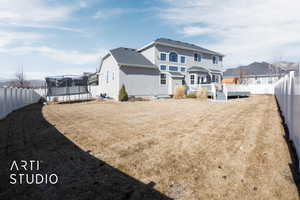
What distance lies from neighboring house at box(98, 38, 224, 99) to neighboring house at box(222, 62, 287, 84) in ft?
49.5

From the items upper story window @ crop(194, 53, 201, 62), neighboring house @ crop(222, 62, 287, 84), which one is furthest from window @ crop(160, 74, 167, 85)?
neighboring house @ crop(222, 62, 287, 84)

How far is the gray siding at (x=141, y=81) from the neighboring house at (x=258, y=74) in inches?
848

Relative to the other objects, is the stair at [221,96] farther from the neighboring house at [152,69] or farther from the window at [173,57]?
the window at [173,57]

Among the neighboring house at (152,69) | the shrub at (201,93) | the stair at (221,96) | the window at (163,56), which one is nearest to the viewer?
the stair at (221,96)

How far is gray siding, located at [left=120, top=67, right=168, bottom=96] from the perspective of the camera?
1648 centimetres

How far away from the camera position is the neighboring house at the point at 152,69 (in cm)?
1670

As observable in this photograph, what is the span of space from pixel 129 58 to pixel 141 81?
3.15 metres

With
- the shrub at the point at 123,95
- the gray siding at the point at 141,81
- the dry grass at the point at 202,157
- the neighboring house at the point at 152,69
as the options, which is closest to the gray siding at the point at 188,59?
the neighboring house at the point at 152,69

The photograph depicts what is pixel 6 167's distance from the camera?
265cm

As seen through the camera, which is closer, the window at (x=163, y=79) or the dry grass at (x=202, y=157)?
the dry grass at (x=202, y=157)

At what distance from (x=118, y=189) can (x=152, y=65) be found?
16.8m

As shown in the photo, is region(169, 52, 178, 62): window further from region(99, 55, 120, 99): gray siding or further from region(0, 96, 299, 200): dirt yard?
region(0, 96, 299, 200): dirt yard

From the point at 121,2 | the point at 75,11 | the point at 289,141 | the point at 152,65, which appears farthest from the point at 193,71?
the point at 289,141

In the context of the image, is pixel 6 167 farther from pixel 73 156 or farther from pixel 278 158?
pixel 278 158
